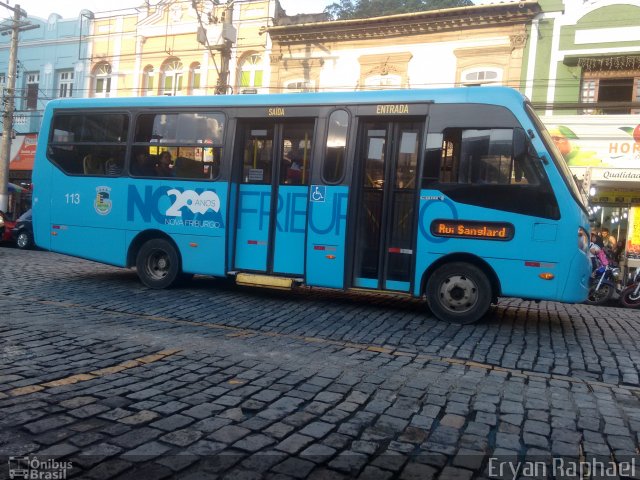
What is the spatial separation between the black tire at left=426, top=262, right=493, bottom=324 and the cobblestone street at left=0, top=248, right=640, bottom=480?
229 millimetres

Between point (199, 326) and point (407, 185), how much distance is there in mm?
3348

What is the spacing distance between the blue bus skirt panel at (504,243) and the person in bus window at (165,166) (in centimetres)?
419

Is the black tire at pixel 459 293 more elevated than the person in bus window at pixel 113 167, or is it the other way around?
the person in bus window at pixel 113 167

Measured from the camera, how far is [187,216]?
29.5ft

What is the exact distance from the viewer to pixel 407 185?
765 centimetres

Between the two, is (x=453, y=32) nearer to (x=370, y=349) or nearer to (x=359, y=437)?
(x=370, y=349)

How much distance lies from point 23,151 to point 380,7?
19.1m

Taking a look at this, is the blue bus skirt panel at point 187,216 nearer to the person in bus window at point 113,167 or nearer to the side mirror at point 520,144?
the person in bus window at point 113,167

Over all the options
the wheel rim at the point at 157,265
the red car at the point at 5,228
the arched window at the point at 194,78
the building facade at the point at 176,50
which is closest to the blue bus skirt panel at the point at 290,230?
the wheel rim at the point at 157,265

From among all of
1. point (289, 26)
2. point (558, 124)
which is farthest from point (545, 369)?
point (289, 26)

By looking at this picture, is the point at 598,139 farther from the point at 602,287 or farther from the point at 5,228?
the point at 5,228

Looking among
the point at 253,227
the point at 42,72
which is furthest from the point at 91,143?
the point at 42,72

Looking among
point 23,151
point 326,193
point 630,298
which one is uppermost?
point 23,151

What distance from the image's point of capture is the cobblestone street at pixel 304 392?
309cm
